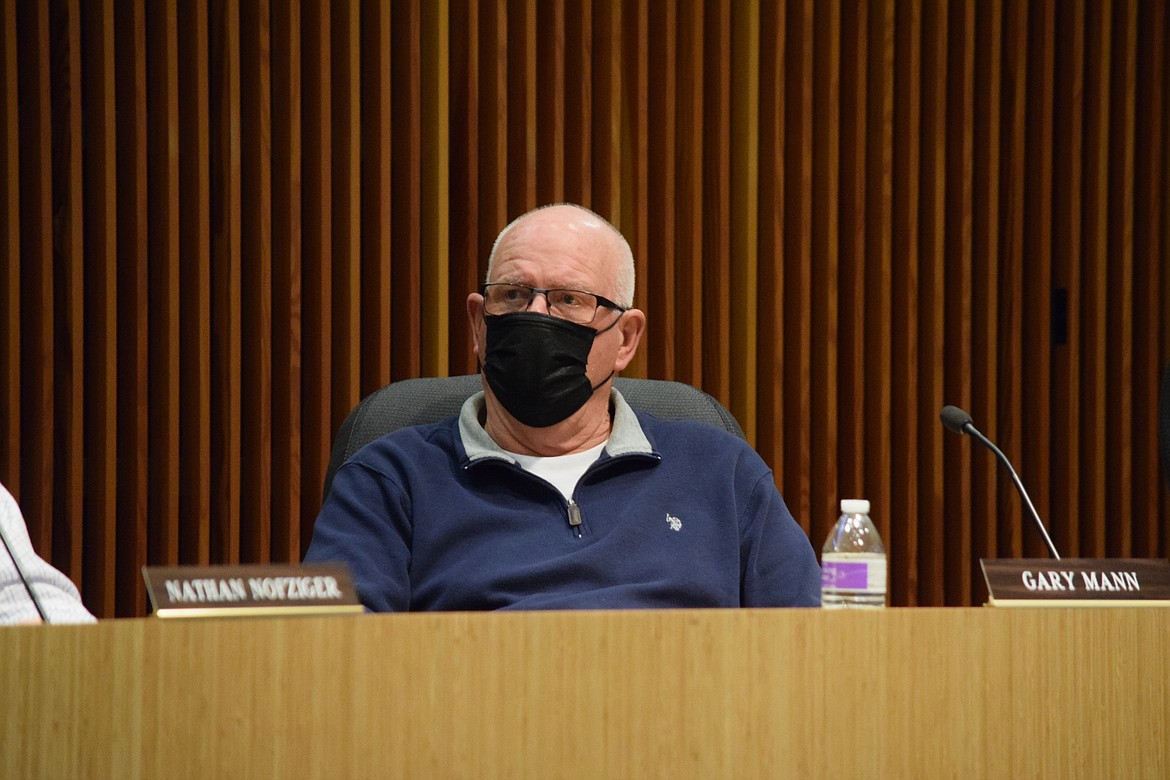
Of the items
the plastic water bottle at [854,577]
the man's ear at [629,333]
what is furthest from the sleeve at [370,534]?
the plastic water bottle at [854,577]

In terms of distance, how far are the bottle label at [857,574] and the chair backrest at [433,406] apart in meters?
0.87

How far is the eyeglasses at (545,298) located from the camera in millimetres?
2107

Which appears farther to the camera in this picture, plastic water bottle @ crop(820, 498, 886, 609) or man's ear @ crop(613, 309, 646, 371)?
man's ear @ crop(613, 309, 646, 371)

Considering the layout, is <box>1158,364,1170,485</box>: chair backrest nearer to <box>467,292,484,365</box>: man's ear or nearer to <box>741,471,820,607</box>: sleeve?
<box>741,471,820,607</box>: sleeve

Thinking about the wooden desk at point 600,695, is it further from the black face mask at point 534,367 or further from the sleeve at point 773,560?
the black face mask at point 534,367

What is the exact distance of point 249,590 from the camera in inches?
42.2

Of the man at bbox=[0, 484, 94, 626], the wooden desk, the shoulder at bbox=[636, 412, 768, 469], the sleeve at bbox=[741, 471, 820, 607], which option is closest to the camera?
the wooden desk

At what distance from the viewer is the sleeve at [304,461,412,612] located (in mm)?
1881

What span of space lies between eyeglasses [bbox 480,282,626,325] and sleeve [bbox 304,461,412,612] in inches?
13.7

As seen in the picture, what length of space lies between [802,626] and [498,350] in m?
1.04

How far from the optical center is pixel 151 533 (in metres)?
2.83

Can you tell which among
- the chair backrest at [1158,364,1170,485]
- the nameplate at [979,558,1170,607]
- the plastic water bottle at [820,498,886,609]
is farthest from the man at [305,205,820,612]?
the chair backrest at [1158,364,1170,485]

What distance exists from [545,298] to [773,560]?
Answer: 1.87 ft

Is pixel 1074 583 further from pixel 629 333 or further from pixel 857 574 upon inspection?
pixel 629 333
